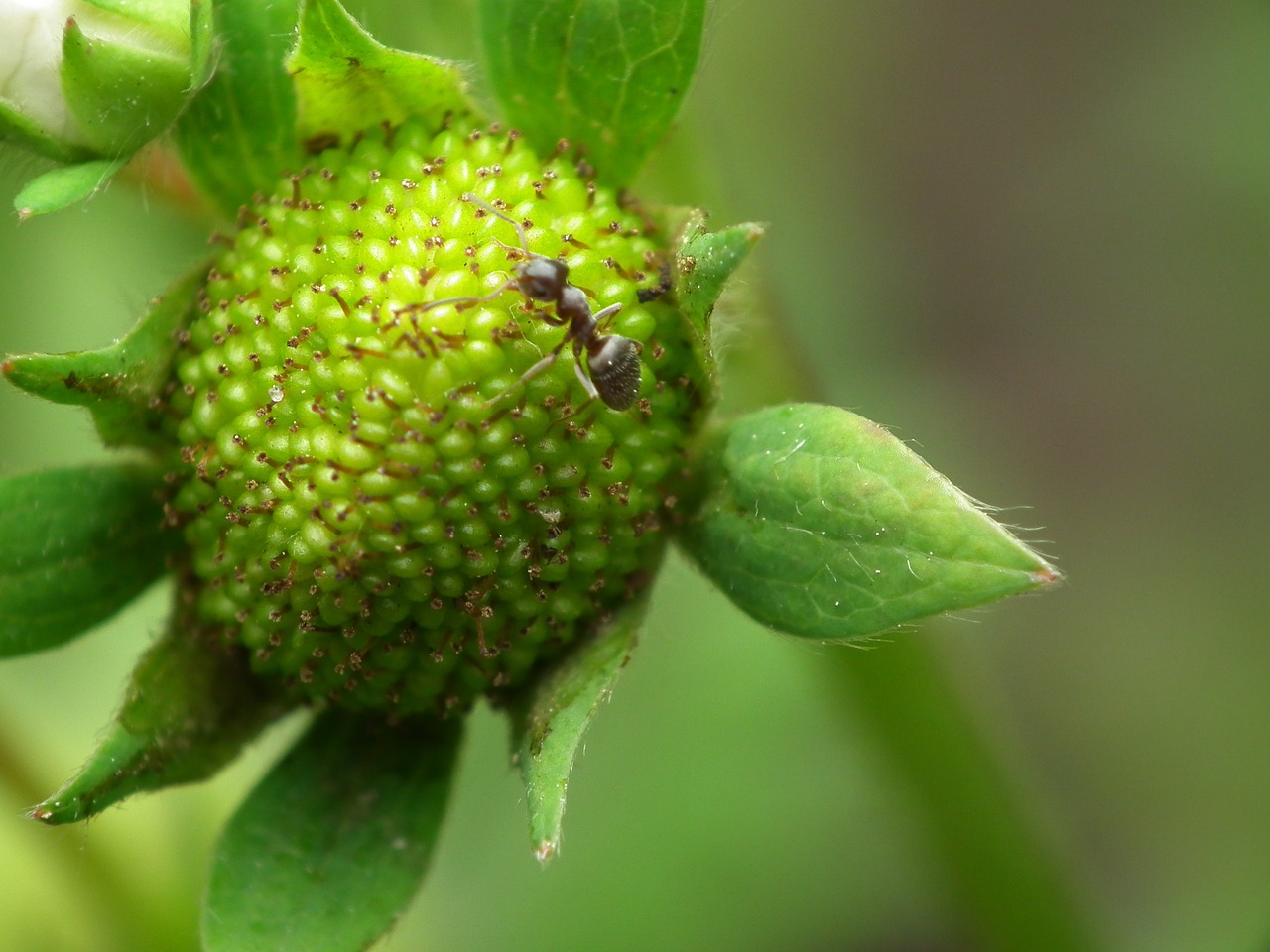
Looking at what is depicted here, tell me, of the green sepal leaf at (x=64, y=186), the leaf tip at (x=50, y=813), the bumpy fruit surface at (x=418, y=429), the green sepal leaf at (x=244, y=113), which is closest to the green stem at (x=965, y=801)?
the bumpy fruit surface at (x=418, y=429)

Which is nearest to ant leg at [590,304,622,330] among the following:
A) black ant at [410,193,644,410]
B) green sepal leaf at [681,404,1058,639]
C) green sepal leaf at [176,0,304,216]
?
black ant at [410,193,644,410]

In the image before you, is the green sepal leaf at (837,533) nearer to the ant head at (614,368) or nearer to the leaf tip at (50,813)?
the ant head at (614,368)

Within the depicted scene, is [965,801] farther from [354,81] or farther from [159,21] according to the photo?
[159,21]

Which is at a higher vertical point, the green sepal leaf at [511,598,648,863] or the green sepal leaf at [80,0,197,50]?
the green sepal leaf at [80,0,197,50]

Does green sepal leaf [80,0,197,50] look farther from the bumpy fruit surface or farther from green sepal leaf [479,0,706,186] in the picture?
green sepal leaf [479,0,706,186]

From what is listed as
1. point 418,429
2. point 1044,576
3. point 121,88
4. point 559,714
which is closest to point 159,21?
point 121,88

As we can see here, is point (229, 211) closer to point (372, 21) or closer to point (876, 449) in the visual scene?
point (372, 21)
